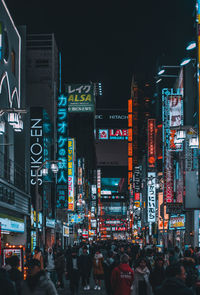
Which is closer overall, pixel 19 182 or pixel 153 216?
pixel 19 182

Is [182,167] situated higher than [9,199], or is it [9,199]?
[182,167]

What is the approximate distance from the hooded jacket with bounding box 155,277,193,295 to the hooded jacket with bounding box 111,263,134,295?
6207mm

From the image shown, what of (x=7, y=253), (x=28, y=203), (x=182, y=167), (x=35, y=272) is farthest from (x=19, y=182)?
(x=35, y=272)

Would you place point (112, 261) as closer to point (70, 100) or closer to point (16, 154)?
point (16, 154)

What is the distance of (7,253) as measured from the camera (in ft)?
66.0

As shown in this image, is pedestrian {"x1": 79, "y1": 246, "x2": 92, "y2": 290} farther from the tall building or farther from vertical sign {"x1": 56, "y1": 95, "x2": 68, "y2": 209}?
vertical sign {"x1": 56, "y1": 95, "x2": 68, "y2": 209}

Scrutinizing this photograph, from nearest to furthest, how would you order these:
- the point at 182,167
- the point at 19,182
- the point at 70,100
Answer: the point at 19,182 → the point at 182,167 → the point at 70,100

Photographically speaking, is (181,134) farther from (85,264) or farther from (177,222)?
(177,222)

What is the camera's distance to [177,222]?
55.9 m

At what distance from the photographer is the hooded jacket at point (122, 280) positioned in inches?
572

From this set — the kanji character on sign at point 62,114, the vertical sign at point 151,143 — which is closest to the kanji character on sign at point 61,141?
the kanji character on sign at point 62,114

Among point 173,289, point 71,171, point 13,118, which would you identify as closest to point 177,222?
point 71,171

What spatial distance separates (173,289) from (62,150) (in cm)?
5112

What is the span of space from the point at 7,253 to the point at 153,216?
2261 inches
